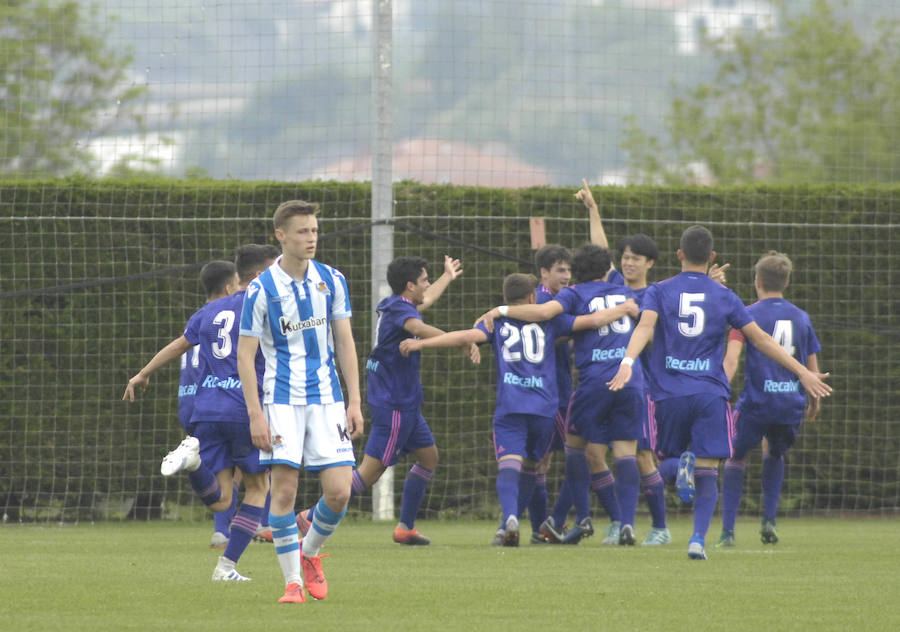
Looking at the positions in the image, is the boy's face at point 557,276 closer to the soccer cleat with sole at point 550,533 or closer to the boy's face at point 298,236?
the soccer cleat with sole at point 550,533

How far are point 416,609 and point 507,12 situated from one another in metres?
9.02

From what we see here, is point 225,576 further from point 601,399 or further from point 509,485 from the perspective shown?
point 601,399

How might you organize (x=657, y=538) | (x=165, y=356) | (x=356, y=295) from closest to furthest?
(x=165, y=356) → (x=657, y=538) → (x=356, y=295)

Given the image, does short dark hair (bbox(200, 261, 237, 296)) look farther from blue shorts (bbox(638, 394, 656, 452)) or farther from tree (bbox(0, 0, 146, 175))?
tree (bbox(0, 0, 146, 175))

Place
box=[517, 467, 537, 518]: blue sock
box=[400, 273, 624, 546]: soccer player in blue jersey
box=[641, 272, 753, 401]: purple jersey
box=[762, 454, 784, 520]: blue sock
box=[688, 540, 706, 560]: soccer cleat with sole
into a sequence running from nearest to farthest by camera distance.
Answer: box=[688, 540, 706, 560]: soccer cleat with sole
box=[641, 272, 753, 401]: purple jersey
box=[400, 273, 624, 546]: soccer player in blue jersey
box=[517, 467, 537, 518]: blue sock
box=[762, 454, 784, 520]: blue sock

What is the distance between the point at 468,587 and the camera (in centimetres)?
634

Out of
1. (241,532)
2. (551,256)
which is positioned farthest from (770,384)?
(241,532)

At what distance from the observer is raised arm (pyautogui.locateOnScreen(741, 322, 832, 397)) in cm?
782

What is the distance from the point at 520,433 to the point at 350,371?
3132mm

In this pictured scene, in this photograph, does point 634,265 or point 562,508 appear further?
point 562,508

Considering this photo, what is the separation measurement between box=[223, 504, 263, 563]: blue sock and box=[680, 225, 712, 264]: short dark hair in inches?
125

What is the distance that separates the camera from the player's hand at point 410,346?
8969 mm

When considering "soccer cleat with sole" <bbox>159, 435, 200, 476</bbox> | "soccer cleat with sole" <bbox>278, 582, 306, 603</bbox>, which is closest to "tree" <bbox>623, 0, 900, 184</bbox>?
"soccer cleat with sole" <bbox>159, 435, 200, 476</bbox>

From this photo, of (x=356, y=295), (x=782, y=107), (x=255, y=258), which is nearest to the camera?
(x=255, y=258)
